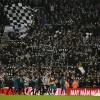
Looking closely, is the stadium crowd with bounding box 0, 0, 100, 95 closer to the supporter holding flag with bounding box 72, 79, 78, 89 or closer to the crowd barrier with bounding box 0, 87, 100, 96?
the supporter holding flag with bounding box 72, 79, 78, 89

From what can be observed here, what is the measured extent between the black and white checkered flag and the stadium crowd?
0.75 feet

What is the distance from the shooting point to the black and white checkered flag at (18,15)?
879 centimetres

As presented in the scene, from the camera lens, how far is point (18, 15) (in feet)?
28.9

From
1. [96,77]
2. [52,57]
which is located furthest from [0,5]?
[96,77]

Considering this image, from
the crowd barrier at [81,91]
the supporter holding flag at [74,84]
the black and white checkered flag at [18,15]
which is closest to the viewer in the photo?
the crowd barrier at [81,91]

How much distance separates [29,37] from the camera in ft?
28.8

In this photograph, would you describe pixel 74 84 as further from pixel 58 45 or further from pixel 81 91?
pixel 58 45

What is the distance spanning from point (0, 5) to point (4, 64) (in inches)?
76.6

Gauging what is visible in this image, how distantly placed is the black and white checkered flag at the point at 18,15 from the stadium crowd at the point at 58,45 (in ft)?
0.75

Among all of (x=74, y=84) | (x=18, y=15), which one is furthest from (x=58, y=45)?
(x=18, y=15)

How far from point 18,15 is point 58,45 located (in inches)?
63.7

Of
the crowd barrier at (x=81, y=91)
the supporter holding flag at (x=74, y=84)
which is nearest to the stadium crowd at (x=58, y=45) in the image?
the supporter holding flag at (x=74, y=84)

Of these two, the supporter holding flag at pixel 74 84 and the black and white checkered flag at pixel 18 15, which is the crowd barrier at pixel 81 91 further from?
the black and white checkered flag at pixel 18 15

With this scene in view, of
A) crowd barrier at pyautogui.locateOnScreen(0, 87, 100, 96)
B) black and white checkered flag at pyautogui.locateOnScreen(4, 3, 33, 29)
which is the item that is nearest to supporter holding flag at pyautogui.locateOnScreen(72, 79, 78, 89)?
crowd barrier at pyautogui.locateOnScreen(0, 87, 100, 96)
